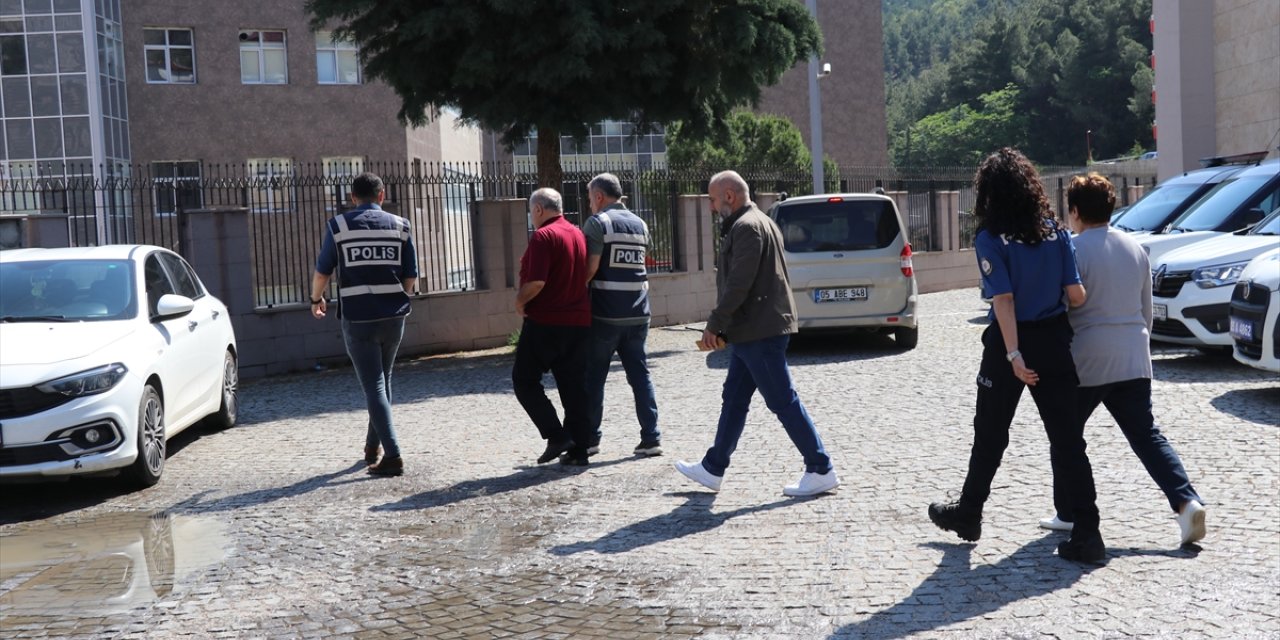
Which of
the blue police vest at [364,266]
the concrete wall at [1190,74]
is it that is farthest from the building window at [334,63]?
the blue police vest at [364,266]

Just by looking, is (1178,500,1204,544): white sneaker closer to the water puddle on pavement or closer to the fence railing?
the water puddle on pavement

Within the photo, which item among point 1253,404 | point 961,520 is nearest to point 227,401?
point 961,520

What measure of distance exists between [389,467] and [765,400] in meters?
2.86

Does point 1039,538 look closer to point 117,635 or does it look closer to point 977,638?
point 977,638

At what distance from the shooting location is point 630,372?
9.20m

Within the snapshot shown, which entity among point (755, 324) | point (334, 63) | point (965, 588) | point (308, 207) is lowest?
point (965, 588)

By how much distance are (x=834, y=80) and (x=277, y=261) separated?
63.1m

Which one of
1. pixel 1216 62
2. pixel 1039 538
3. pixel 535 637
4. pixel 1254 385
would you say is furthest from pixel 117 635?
pixel 1216 62

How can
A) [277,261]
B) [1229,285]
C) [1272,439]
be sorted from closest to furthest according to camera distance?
[1272,439]
[1229,285]
[277,261]

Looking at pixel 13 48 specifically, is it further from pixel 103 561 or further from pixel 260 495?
pixel 103 561

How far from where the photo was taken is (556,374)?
9.06m

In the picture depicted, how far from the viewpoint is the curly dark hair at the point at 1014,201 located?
242 inches

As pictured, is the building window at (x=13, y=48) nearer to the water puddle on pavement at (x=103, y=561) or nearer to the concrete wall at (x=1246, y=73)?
the concrete wall at (x=1246, y=73)

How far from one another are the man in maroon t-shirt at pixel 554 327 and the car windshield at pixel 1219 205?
888 centimetres
